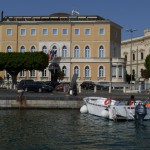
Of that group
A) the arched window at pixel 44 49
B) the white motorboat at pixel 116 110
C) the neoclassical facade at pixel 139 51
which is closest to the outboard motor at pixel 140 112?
the white motorboat at pixel 116 110

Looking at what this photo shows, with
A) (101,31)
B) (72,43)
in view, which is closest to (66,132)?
(72,43)

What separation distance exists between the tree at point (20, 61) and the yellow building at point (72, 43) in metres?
9.13

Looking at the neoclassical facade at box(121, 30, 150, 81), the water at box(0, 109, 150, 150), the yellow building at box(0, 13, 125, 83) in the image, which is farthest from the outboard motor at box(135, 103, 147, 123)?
the neoclassical facade at box(121, 30, 150, 81)

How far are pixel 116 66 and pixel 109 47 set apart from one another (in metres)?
4.53

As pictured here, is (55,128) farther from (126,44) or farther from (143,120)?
(126,44)

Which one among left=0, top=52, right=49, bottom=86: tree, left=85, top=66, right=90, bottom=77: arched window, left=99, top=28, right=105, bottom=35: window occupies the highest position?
left=99, top=28, right=105, bottom=35: window

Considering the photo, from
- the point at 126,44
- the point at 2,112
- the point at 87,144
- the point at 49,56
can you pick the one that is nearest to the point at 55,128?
the point at 87,144

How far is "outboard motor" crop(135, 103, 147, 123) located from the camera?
36625 millimetres

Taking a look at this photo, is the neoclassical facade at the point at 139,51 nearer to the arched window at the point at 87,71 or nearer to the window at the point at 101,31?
the window at the point at 101,31

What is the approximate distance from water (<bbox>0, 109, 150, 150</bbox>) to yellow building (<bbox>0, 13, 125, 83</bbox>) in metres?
58.6

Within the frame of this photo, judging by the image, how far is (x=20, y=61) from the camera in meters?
89.3

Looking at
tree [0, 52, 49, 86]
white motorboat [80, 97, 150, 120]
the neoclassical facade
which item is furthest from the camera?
the neoclassical facade

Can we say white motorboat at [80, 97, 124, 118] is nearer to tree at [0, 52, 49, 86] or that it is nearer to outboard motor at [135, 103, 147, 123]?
outboard motor at [135, 103, 147, 123]

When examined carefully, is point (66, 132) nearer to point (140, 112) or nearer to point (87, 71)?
point (140, 112)
